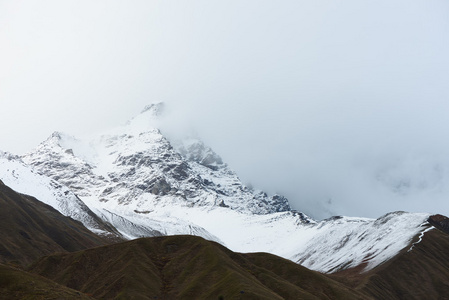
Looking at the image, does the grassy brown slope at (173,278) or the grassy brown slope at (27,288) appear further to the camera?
the grassy brown slope at (173,278)

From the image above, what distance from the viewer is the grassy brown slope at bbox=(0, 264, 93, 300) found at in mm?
119625

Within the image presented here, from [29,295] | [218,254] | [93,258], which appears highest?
[218,254]

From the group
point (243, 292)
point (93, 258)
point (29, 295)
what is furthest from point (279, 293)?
point (29, 295)

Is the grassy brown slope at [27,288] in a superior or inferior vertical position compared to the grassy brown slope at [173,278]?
inferior

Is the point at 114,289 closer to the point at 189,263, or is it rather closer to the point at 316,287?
the point at 189,263

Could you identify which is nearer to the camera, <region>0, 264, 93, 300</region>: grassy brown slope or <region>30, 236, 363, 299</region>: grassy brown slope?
<region>0, 264, 93, 300</region>: grassy brown slope

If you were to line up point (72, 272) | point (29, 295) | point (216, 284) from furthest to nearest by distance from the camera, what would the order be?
point (72, 272) → point (216, 284) → point (29, 295)

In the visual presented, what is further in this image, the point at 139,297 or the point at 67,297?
the point at 139,297

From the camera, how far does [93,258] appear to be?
7795 inches

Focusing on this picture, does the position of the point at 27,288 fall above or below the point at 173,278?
below

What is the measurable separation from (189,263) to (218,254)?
39.1 feet

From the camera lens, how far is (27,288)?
122562 mm

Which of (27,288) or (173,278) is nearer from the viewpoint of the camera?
(27,288)

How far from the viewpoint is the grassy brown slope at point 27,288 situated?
120 meters
